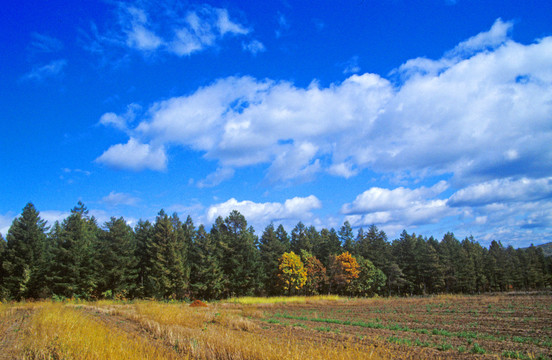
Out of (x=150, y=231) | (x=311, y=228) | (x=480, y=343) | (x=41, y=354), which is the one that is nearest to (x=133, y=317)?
(x=41, y=354)

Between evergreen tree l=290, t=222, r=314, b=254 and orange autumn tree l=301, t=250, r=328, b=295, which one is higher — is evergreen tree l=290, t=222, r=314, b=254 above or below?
above

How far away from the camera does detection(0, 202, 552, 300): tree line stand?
41.0 m

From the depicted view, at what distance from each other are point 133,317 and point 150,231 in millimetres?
35085

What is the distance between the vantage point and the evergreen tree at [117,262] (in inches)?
1695

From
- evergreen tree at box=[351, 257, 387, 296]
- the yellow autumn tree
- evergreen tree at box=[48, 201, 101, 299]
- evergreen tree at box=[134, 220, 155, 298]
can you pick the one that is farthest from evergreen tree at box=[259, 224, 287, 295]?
evergreen tree at box=[48, 201, 101, 299]

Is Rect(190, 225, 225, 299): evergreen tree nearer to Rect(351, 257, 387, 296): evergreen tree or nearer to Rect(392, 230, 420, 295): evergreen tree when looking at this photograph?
Rect(351, 257, 387, 296): evergreen tree

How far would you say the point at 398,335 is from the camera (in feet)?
51.4

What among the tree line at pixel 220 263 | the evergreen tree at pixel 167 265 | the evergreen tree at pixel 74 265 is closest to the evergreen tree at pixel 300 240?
the tree line at pixel 220 263

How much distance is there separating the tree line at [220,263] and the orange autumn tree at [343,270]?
0.64ft

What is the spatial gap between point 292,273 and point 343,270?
11273 mm

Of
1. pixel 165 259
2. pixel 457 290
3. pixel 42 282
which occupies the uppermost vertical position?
pixel 165 259

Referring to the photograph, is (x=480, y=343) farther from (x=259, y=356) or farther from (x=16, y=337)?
(x=16, y=337)

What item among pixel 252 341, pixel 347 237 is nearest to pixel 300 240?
pixel 347 237

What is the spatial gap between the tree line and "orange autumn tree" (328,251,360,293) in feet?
0.64
